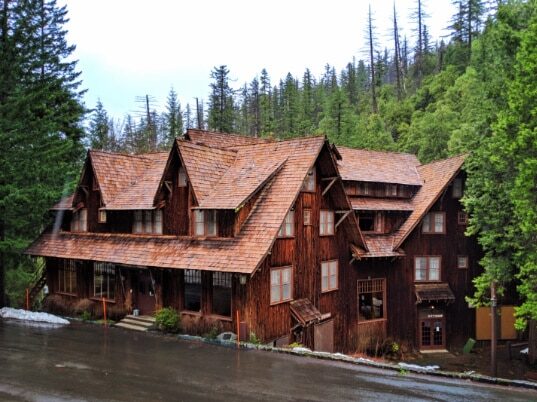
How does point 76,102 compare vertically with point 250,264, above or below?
above

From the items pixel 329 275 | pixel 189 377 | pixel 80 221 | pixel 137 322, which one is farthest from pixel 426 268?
pixel 80 221

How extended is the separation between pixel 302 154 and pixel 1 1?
728 inches

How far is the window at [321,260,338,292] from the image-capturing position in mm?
22583

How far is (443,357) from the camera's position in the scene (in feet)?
88.2

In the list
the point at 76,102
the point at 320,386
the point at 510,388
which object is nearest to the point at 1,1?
the point at 76,102

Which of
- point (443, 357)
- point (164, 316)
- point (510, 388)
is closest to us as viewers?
point (510, 388)

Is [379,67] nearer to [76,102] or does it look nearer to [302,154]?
[76,102]

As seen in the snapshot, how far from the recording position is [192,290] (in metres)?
20.3

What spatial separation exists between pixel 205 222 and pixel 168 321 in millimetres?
4400

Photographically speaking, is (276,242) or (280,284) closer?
(276,242)

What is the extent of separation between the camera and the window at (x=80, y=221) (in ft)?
84.3

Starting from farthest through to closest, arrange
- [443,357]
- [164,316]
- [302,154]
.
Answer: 1. [443,357]
2. [302,154]
3. [164,316]

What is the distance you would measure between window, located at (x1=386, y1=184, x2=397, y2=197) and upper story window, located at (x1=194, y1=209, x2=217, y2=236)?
1270 cm

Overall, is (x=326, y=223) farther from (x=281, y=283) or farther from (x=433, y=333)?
(x=433, y=333)
